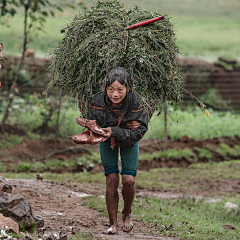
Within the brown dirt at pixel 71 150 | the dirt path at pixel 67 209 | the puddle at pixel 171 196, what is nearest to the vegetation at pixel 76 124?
the brown dirt at pixel 71 150

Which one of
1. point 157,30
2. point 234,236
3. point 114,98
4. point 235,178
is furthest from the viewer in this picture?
point 235,178

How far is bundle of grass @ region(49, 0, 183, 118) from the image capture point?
13.9 feet

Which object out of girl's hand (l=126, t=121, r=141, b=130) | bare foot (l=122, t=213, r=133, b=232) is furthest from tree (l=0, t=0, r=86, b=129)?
bare foot (l=122, t=213, r=133, b=232)

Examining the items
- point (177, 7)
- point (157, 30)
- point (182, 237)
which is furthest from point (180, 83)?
point (177, 7)

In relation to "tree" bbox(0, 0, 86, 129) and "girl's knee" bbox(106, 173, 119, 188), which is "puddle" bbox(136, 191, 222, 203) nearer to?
"girl's knee" bbox(106, 173, 119, 188)

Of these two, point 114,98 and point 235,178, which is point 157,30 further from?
point 235,178

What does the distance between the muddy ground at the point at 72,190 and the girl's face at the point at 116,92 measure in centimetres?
134

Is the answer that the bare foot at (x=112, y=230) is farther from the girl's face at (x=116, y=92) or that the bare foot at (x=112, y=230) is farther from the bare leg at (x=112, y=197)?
the girl's face at (x=116, y=92)

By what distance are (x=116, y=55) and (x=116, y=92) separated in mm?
390

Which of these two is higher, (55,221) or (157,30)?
(157,30)

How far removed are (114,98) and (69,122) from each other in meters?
6.93

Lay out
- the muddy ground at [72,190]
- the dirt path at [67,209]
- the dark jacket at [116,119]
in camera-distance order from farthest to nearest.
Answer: the muddy ground at [72,190] < the dirt path at [67,209] < the dark jacket at [116,119]

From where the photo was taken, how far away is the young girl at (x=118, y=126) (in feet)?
13.4

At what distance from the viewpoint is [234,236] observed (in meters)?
5.12
